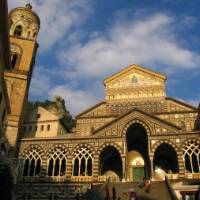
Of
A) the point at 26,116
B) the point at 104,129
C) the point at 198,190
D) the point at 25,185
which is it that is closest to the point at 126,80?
the point at 104,129

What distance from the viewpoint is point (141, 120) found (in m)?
31.2

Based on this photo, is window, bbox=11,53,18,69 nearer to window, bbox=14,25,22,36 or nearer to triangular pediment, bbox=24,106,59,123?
window, bbox=14,25,22,36

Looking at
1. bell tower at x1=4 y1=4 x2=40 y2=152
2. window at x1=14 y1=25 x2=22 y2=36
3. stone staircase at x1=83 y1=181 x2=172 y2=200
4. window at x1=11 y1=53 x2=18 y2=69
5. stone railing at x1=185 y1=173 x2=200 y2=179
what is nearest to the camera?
stone staircase at x1=83 y1=181 x2=172 y2=200

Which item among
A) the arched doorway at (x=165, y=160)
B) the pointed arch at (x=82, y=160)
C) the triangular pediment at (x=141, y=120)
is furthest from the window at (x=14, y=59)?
the arched doorway at (x=165, y=160)

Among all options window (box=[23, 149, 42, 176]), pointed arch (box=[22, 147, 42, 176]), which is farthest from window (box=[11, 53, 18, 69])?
window (box=[23, 149, 42, 176])

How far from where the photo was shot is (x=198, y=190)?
67.3 ft

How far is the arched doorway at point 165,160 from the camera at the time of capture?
31.6 meters

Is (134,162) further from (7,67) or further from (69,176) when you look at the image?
(7,67)

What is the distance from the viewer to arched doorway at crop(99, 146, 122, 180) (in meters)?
32.5

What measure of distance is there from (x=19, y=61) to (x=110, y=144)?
16674 millimetres

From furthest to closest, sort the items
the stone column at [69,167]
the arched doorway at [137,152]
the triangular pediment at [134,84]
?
the triangular pediment at [134,84], the arched doorway at [137,152], the stone column at [69,167]

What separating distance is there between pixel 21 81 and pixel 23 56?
418cm

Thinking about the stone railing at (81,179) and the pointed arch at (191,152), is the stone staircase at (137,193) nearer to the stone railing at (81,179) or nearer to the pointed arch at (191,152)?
the stone railing at (81,179)

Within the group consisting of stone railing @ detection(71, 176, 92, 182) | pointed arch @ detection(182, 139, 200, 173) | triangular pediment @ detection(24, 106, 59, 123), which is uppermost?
triangular pediment @ detection(24, 106, 59, 123)
